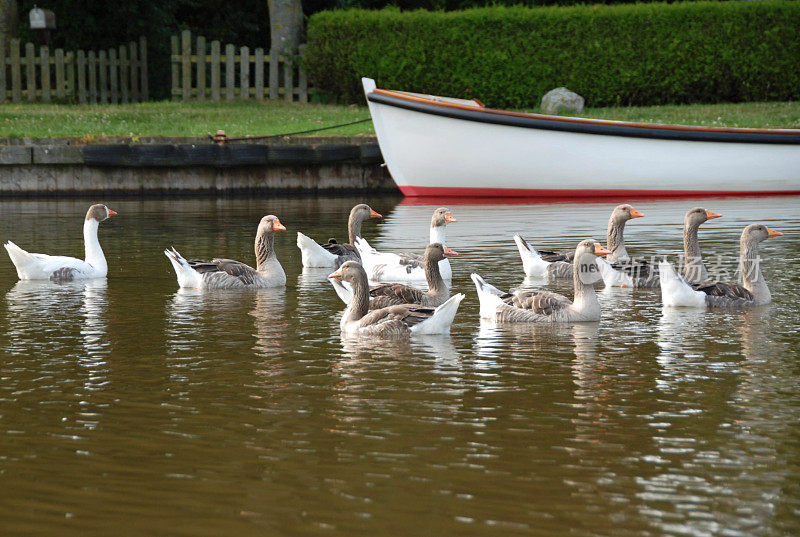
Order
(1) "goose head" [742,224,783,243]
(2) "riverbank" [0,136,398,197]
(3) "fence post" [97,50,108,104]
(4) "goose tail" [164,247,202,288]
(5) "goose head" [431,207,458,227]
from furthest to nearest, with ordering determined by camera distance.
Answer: (3) "fence post" [97,50,108,104], (2) "riverbank" [0,136,398,197], (5) "goose head" [431,207,458,227], (4) "goose tail" [164,247,202,288], (1) "goose head" [742,224,783,243]

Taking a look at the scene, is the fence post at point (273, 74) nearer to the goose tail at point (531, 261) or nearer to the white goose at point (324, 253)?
the white goose at point (324, 253)

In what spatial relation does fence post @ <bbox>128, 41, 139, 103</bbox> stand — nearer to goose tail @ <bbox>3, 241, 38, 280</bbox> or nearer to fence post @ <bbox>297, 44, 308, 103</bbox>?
fence post @ <bbox>297, 44, 308, 103</bbox>

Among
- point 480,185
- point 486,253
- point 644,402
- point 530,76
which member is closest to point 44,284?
point 486,253

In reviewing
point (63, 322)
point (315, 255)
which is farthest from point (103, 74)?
point (63, 322)

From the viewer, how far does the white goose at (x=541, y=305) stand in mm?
10050

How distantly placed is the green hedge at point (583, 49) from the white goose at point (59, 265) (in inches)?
609

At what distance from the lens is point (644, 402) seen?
24.0 ft

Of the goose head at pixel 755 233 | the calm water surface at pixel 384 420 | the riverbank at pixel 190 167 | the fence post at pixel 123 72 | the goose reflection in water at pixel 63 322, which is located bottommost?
the calm water surface at pixel 384 420

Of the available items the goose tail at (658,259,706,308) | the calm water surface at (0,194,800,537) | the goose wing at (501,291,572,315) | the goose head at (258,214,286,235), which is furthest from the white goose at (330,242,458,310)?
the goose tail at (658,259,706,308)

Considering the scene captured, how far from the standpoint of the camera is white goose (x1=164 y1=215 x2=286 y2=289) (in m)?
12.1

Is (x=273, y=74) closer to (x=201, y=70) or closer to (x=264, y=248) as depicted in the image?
(x=201, y=70)

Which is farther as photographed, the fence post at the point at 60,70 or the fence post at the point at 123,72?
the fence post at the point at 123,72

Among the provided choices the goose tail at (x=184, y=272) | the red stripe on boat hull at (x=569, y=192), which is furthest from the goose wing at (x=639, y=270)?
the red stripe on boat hull at (x=569, y=192)

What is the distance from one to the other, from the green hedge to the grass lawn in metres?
0.97
